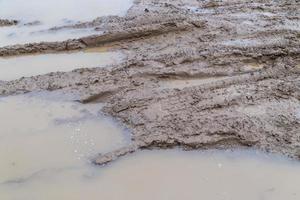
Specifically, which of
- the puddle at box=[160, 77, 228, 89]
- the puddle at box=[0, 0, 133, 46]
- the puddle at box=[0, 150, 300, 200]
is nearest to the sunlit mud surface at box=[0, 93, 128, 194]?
the puddle at box=[0, 150, 300, 200]

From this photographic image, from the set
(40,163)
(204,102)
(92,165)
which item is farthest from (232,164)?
(40,163)

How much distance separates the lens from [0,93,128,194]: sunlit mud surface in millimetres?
4145

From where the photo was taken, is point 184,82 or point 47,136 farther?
point 184,82

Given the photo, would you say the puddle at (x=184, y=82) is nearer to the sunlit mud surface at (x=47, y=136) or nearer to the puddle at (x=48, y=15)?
the sunlit mud surface at (x=47, y=136)

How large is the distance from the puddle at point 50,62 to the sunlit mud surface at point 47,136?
0.64 meters

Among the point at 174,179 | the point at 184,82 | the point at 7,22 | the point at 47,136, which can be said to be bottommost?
the point at 174,179

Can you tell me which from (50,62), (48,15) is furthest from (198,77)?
(48,15)

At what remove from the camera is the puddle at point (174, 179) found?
3.81m

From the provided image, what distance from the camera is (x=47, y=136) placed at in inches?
178

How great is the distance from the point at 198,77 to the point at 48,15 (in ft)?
10.9

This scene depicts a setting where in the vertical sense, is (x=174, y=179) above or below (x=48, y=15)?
below

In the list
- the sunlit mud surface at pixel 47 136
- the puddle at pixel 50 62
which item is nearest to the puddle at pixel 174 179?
the sunlit mud surface at pixel 47 136

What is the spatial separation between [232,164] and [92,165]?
129 centimetres

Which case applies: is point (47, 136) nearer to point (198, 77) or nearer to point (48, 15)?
point (198, 77)
